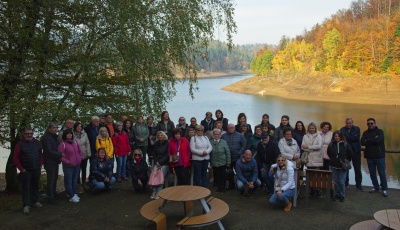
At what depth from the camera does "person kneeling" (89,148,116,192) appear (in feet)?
27.2

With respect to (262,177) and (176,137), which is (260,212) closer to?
(262,177)

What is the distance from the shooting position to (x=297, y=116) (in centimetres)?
3900

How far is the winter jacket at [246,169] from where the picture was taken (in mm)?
8000

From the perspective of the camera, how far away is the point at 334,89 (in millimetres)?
59188

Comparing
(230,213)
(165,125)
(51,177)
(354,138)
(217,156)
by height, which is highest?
(165,125)

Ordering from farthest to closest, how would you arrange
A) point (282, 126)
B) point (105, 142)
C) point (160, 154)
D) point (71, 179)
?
point (282, 126), point (105, 142), point (160, 154), point (71, 179)

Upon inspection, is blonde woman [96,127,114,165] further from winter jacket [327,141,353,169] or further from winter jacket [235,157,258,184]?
winter jacket [327,141,353,169]

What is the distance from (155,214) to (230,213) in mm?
1599

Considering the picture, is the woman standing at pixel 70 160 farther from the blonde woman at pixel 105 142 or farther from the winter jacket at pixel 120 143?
the winter jacket at pixel 120 143

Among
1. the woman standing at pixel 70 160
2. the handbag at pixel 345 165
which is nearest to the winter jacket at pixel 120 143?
the woman standing at pixel 70 160

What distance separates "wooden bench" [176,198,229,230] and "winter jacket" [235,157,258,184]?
143 cm

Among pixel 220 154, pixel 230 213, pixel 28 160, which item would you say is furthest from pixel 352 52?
pixel 28 160

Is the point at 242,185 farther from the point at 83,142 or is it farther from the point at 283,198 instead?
the point at 83,142

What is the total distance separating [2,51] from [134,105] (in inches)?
133
